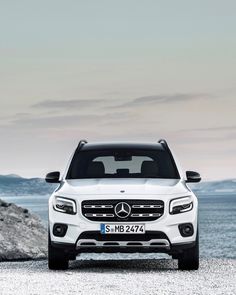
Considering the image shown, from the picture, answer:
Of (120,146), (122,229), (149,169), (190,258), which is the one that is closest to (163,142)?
(120,146)

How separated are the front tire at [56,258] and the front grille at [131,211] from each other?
2.53 feet

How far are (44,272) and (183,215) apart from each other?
7.96 feet

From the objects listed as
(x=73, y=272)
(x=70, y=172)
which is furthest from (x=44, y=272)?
(x=70, y=172)

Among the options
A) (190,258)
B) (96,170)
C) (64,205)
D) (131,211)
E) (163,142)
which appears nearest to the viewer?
(131,211)

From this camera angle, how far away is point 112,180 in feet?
43.2

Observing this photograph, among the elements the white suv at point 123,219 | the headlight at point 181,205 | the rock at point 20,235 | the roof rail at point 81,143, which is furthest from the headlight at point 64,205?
the rock at point 20,235

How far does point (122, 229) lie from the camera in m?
12.5

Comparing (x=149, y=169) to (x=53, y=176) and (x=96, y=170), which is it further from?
(x=53, y=176)

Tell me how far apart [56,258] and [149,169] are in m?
2.09

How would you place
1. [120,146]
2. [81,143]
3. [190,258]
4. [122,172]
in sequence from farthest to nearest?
[81,143]
[120,146]
[122,172]
[190,258]

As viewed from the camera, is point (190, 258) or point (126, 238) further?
point (190, 258)

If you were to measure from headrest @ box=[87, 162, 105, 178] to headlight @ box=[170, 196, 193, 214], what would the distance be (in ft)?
4.81

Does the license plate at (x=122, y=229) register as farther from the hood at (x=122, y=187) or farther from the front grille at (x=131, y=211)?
the hood at (x=122, y=187)

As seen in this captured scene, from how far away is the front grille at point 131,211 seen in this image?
1259 centimetres
